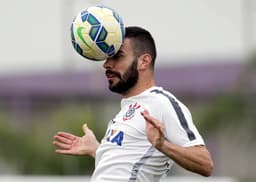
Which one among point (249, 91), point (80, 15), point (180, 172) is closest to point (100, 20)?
point (80, 15)

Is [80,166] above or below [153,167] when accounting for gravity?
below

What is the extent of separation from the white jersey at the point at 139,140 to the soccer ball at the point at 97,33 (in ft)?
1.54

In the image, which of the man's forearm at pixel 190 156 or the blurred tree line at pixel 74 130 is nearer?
the man's forearm at pixel 190 156

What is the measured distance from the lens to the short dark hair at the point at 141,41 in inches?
379

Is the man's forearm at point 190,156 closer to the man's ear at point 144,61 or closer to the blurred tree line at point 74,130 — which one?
the man's ear at point 144,61

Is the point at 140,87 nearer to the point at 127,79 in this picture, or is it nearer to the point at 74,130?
the point at 127,79

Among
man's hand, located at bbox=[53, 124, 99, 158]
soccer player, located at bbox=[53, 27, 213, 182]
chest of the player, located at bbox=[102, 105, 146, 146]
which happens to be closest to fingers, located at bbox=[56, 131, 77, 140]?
man's hand, located at bbox=[53, 124, 99, 158]

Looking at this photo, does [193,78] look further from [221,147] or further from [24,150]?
[24,150]

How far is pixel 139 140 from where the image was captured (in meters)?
9.42

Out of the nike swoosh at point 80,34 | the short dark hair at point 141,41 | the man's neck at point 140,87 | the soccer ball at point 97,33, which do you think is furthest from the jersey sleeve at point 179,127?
the nike swoosh at point 80,34

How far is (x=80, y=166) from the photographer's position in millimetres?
28625

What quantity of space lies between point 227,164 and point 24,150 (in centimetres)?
1519

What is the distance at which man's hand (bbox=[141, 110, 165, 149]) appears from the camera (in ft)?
28.9

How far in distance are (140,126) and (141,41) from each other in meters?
0.74
